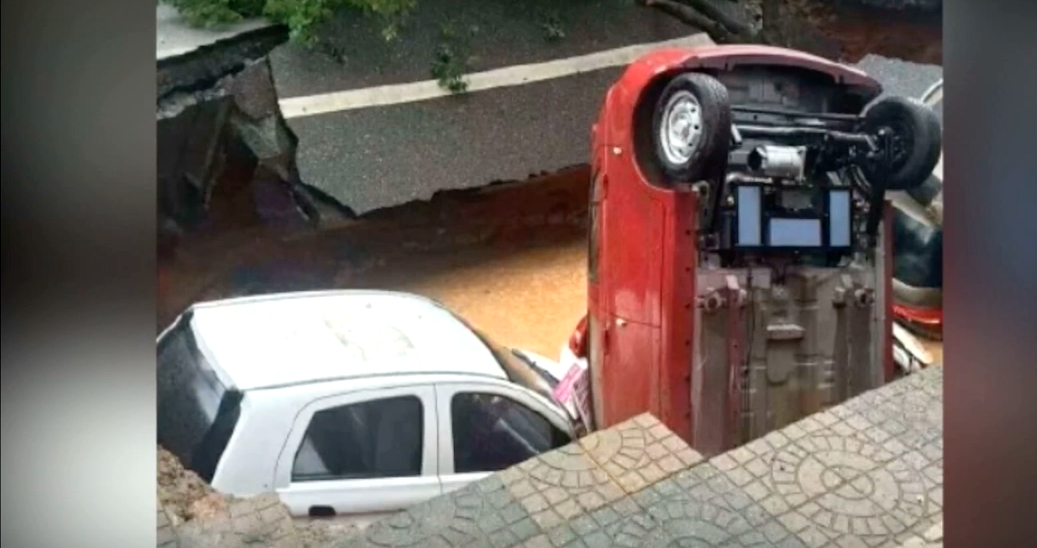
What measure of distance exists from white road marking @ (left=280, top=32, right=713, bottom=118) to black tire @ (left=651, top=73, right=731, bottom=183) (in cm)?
13

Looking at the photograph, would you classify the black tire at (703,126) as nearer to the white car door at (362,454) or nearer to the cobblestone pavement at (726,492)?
the cobblestone pavement at (726,492)

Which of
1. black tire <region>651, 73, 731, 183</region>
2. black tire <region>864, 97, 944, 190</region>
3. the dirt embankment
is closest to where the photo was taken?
the dirt embankment

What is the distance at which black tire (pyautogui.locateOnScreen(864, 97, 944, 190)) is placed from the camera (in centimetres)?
245

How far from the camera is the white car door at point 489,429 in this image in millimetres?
2295

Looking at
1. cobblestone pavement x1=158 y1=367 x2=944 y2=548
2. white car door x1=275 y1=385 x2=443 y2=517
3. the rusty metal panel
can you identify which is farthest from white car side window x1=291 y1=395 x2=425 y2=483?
the rusty metal panel

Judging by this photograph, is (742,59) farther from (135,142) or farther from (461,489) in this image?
(135,142)

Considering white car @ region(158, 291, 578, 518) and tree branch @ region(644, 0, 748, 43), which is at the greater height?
tree branch @ region(644, 0, 748, 43)

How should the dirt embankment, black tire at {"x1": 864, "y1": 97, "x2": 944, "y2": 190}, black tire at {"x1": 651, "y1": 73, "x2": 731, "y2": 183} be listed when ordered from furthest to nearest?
1. black tire at {"x1": 864, "y1": 97, "x2": 944, "y2": 190}
2. black tire at {"x1": 651, "y1": 73, "x2": 731, "y2": 183}
3. the dirt embankment

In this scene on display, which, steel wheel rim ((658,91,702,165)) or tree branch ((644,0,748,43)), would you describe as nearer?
steel wheel rim ((658,91,702,165))

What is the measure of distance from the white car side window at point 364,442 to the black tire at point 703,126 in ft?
2.60

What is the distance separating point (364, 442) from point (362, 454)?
3 cm

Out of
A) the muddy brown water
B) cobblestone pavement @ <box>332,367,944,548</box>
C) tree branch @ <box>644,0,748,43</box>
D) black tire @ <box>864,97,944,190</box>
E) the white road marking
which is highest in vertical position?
tree branch @ <box>644,0,748,43</box>

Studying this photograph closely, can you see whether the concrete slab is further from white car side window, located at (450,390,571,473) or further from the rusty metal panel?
the rusty metal panel

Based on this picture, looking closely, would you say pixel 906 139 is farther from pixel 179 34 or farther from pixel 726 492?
pixel 179 34
